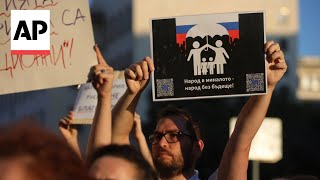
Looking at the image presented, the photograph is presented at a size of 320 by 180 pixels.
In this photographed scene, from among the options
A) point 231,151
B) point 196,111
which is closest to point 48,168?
point 231,151

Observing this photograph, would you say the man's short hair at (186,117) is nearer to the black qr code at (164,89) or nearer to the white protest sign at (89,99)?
the black qr code at (164,89)

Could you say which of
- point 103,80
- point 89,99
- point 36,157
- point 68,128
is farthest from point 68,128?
point 36,157

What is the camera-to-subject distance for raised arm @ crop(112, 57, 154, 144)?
4074 millimetres

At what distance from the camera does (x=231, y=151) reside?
3855 millimetres

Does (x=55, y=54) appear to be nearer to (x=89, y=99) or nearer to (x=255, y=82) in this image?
(x=89, y=99)

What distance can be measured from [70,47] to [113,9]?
7250 centimetres

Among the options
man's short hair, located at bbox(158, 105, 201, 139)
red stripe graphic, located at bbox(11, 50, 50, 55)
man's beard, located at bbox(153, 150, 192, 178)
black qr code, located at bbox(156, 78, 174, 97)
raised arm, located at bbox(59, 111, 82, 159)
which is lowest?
man's beard, located at bbox(153, 150, 192, 178)

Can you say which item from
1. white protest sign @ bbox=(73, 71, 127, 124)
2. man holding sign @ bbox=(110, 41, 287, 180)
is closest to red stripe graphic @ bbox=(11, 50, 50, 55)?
white protest sign @ bbox=(73, 71, 127, 124)

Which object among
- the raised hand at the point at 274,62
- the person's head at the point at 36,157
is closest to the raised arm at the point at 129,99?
the raised hand at the point at 274,62

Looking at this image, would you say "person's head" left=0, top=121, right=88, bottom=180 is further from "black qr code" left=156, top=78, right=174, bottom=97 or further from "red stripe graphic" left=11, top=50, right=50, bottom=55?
"red stripe graphic" left=11, top=50, right=50, bottom=55

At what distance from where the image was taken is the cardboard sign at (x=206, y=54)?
4113mm

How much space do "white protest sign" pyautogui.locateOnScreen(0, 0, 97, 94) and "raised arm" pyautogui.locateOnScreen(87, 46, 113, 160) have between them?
1.13ft

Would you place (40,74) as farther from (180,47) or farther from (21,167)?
(21,167)

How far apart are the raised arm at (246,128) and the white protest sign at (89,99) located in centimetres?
142
